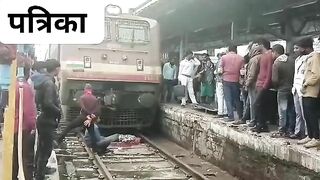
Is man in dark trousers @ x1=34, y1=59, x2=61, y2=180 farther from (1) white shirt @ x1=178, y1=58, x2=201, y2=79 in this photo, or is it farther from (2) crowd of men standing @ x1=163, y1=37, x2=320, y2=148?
(1) white shirt @ x1=178, y1=58, x2=201, y2=79

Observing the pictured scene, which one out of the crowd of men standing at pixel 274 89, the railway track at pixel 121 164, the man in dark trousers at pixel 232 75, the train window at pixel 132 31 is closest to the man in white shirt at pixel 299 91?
the crowd of men standing at pixel 274 89

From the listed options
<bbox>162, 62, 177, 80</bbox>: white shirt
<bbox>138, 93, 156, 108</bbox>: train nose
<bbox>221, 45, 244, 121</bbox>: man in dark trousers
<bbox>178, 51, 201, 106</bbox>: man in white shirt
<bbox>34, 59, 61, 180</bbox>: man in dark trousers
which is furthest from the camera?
<bbox>162, 62, 177, 80</bbox>: white shirt

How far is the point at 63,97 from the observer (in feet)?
36.4

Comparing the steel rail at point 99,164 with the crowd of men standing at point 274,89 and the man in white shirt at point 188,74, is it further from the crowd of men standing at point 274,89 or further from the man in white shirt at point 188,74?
the man in white shirt at point 188,74

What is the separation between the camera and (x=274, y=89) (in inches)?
288

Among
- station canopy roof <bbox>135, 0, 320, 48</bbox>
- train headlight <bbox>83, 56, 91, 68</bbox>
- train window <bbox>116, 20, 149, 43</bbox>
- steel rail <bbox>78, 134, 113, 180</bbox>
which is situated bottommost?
steel rail <bbox>78, 134, 113, 180</bbox>

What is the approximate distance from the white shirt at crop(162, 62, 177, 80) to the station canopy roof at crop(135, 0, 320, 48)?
1.41 metres

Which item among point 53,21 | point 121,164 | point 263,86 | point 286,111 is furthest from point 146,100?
point 53,21

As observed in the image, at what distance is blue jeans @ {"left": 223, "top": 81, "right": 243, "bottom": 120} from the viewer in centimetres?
859

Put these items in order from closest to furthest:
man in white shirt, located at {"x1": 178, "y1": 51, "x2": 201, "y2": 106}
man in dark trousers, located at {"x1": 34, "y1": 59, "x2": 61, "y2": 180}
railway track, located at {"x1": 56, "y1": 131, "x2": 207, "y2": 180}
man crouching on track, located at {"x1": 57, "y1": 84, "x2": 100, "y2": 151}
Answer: man in dark trousers, located at {"x1": 34, "y1": 59, "x2": 61, "y2": 180}, railway track, located at {"x1": 56, "y1": 131, "x2": 207, "y2": 180}, man crouching on track, located at {"x1": 57, "y1": 84, "x2": 100, "y2": 151}, man in white shirt, located at {"x1": 178, "y1": 51, "x2": 201, "y2": 106}

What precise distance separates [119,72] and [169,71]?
7.43 ft

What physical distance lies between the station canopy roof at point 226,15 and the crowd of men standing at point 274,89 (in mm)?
1781

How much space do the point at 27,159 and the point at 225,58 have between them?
156 inches

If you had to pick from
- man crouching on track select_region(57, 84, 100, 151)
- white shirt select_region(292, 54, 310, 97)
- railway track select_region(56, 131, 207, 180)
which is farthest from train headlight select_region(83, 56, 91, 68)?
white shirt select_region(292, 54, 310, 97)
